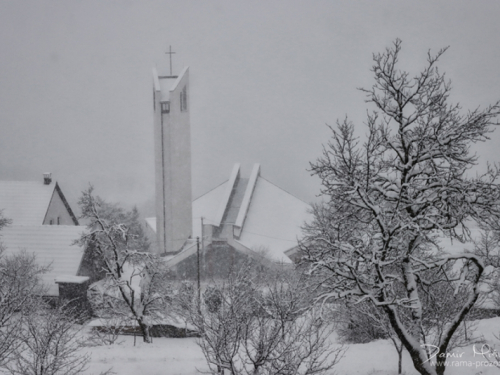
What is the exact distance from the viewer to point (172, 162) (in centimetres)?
2098

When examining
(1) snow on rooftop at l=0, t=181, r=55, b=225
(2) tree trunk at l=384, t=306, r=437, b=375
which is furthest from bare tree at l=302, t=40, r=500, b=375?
(1) snow on rooftop at l=0, t=181, r=55, b=225

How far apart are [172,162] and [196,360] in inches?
475

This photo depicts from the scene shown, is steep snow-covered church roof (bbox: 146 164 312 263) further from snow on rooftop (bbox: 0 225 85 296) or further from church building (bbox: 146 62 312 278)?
snow on rooftop (bbox: 0 225 85 296)

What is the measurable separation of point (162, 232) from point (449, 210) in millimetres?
16630

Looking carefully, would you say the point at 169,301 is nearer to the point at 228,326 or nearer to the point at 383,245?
the point at 228,326

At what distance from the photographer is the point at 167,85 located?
831 inches

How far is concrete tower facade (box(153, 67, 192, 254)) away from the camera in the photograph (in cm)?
2066

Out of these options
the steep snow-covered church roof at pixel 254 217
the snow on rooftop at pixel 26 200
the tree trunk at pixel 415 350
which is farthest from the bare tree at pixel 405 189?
the snow on rooftop at pixel 26 200

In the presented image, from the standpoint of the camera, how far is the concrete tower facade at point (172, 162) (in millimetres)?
20656

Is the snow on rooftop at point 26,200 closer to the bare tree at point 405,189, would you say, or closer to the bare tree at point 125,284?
the bare tree at point 125,284

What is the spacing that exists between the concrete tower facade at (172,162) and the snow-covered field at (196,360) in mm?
9455

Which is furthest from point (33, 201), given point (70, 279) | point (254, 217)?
point (254, 217)

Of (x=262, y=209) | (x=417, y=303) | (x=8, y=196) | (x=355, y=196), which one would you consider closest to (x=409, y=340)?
(x=417, y=303)

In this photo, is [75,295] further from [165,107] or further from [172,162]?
[165,107]
